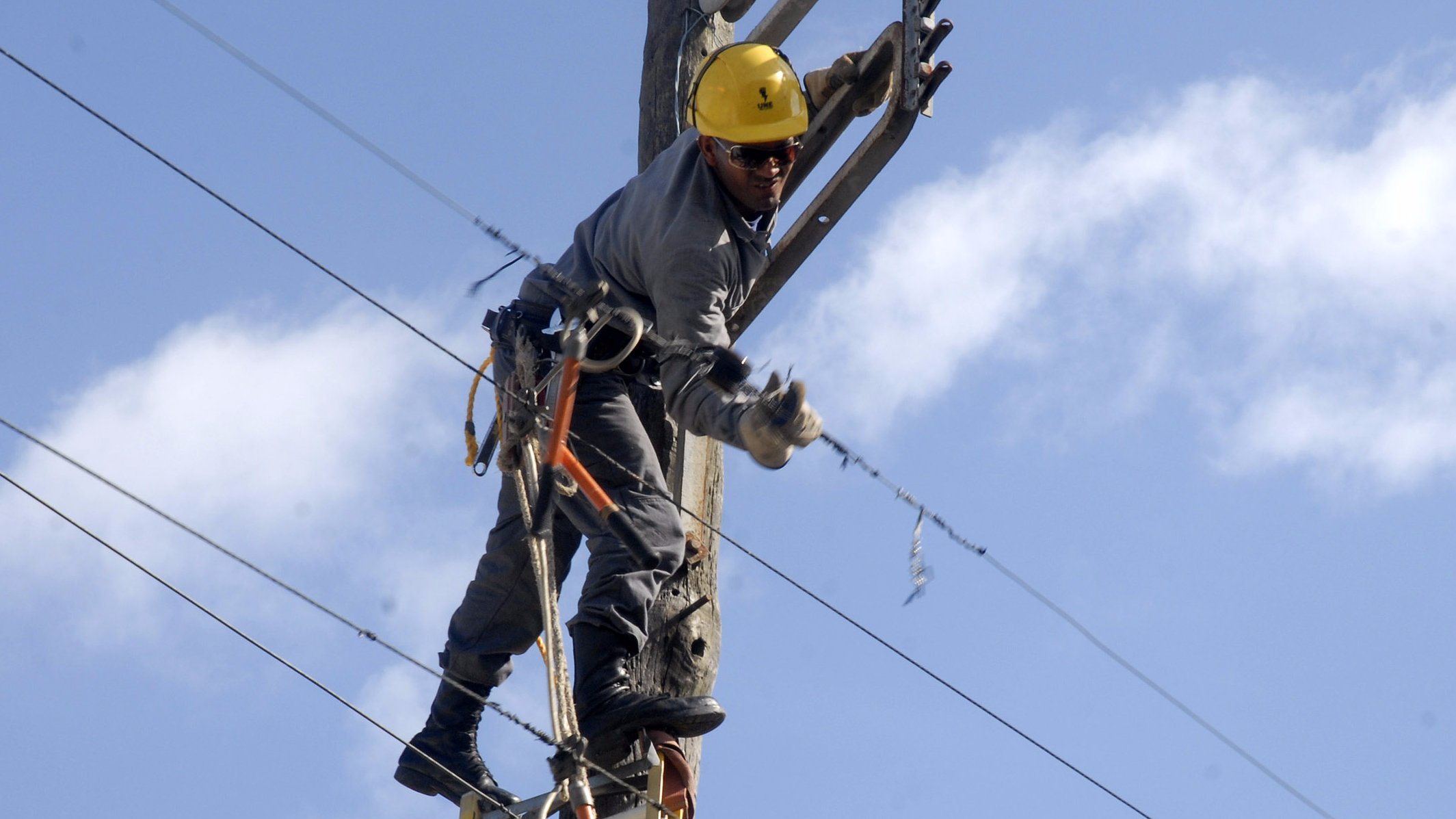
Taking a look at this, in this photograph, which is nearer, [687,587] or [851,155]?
[687,587]

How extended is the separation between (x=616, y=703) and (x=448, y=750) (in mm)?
603

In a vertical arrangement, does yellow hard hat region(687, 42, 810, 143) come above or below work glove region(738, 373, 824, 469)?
above

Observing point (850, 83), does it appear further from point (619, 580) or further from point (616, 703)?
point (616, 703)

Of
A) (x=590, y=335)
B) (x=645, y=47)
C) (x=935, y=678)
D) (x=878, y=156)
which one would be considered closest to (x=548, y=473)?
(x=590, y=335)

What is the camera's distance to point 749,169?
18.5ft

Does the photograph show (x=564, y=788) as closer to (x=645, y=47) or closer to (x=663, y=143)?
(x=663, y=143)

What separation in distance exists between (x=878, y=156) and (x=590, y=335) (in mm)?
1646

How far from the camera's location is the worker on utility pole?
5.30 meters

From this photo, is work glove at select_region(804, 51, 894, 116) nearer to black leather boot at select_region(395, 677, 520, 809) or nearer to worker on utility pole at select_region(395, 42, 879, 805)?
worker on utility pole at select_region(395, 42, 879, 805)

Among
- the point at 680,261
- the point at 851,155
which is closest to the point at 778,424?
the point at 680,261

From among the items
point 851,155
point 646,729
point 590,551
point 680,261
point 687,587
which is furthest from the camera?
point 851,155

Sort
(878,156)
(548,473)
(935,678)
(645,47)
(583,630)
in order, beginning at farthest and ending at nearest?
(645,47)
(878,156)
(935,678)
(583,630)
(548,473)

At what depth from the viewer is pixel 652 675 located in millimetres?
5672

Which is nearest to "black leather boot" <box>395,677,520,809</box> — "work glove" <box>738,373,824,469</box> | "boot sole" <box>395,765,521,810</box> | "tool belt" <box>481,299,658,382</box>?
"boot sole" <box>395,765,521,810</box>
